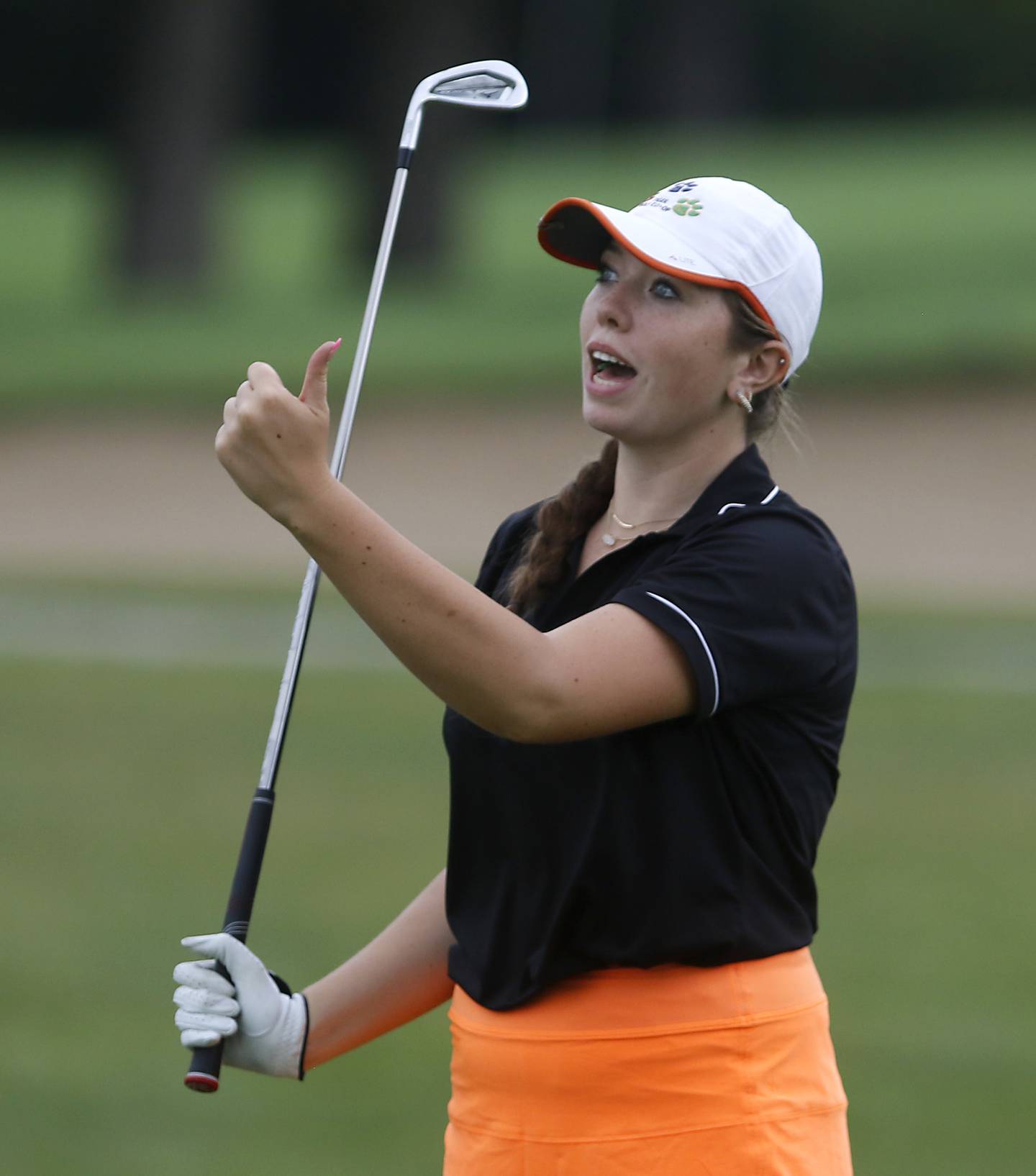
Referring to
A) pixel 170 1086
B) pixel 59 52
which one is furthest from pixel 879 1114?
pixel 59 52

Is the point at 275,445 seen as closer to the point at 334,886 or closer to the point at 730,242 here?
the point at 730,242

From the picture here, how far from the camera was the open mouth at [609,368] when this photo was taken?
2.86 metres

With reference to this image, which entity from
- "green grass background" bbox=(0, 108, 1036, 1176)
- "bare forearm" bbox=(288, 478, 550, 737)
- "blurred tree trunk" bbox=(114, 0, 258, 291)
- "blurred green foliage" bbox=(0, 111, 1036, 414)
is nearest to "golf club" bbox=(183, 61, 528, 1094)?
"bare forearm" bbox=(288, 478, 550, 737)

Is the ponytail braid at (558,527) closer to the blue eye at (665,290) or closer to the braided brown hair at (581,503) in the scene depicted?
the braided brown hair at (581,503)

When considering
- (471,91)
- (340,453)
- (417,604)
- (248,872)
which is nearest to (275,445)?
(417,604)

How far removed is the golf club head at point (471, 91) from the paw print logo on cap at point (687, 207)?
0.39 metres

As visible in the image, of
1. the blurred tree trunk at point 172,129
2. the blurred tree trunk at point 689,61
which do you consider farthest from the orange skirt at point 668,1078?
the blurred tree trunk at point 689,61

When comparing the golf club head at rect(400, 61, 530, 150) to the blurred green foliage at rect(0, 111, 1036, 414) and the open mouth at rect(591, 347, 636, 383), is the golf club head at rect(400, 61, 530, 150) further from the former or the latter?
the blurred green foliage at rect(0, 111, 1036, 414)

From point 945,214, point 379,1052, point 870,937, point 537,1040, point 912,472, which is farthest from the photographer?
point 945,214

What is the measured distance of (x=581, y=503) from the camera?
307cm

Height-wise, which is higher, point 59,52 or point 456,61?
point 59,52

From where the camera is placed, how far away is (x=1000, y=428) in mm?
19266

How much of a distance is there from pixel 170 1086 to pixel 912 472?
44.9 feet

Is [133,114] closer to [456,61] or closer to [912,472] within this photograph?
[456,61]
